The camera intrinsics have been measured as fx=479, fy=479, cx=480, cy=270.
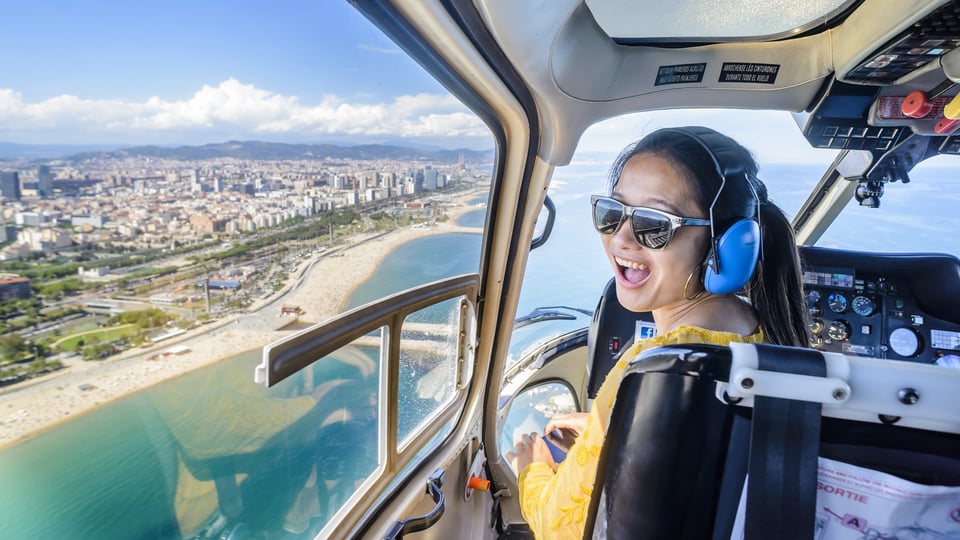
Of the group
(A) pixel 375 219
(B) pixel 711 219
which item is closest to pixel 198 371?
(A) pixel 375 219

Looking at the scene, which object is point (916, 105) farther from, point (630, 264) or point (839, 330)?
point (839, 330)

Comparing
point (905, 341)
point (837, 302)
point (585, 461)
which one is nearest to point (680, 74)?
point (585, 461)

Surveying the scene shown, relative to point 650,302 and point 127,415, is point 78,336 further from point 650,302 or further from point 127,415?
point 650,302

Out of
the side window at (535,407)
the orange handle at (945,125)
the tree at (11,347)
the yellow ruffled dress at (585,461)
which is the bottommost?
the side window at (535,407)

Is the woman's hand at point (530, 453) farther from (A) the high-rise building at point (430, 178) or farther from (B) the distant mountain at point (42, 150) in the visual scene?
(B) the distant mountain at point (42, 150)

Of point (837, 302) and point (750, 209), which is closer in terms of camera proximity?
point (750, 209)

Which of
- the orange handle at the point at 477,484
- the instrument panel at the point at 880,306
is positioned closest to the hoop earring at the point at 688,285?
the orange handle at the point at 477,484

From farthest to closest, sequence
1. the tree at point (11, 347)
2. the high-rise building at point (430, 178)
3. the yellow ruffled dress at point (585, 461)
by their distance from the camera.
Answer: the high-rise building at point (430, 178)
the yellow ruffled dress at point (585, 461)
the tree at point (11, 347)
